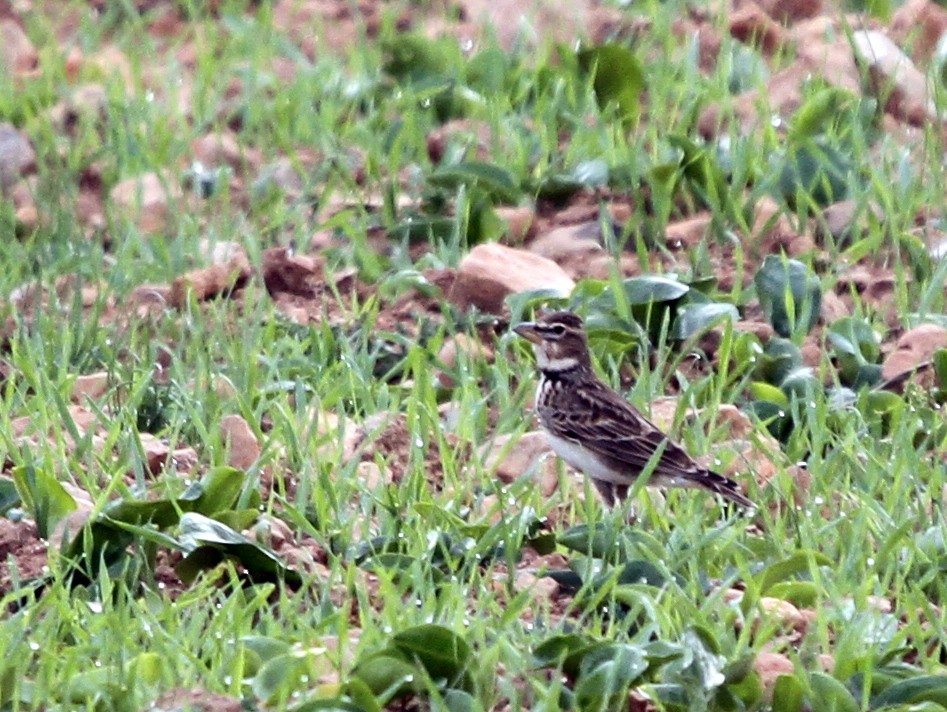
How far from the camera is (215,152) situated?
27.2ft

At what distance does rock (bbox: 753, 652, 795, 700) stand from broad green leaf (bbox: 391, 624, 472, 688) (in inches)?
24.5

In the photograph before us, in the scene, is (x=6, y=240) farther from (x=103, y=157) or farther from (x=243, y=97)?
(x=243, y=97)

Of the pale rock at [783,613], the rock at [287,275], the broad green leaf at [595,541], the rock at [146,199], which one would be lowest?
the rock at [146,199]

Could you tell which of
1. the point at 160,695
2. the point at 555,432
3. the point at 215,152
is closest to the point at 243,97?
the point at 215,152

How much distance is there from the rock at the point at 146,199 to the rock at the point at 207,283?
70 centimetres

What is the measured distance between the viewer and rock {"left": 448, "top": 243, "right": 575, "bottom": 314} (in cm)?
693

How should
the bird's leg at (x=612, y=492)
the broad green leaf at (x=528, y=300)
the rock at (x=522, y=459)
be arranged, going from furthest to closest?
the broad green leaf at (x=528, y=300), the rock at (x=522, y=459), the bird's leg at (x=612, y=492)

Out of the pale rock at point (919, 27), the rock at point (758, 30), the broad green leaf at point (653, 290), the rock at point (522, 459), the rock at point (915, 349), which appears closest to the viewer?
the rock at point (522, 459)

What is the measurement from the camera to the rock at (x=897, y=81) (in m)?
8.12

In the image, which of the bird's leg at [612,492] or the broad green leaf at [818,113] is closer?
the bird's leg at [612,492]

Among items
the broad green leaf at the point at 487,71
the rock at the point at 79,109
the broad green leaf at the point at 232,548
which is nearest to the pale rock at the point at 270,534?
the broad green leaf at the point at 232,548

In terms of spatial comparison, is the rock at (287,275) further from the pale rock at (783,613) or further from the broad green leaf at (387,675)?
the broad green leaf at (387,675)

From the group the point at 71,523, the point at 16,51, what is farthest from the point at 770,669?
the point at 16,51

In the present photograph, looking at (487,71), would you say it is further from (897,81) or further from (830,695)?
(830,695)
